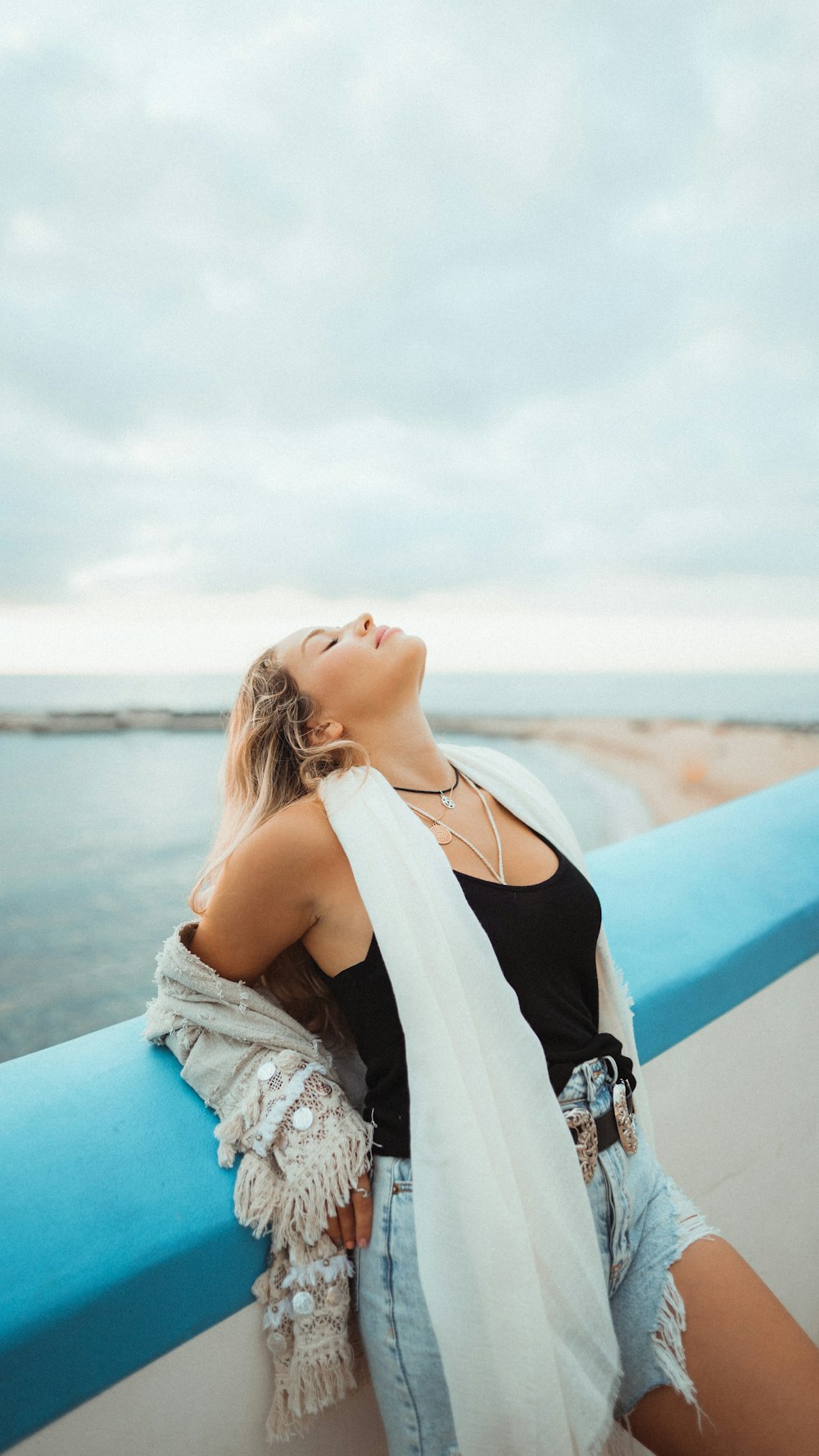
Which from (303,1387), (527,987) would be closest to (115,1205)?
(303,1387)

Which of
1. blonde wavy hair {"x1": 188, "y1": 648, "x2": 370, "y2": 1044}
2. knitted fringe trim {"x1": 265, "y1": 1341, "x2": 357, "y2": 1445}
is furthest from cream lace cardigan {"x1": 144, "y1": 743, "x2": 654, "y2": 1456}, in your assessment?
blonde wavy hair {"x1": 188, "y1": 648, "x2": 370, "y2": 1044}

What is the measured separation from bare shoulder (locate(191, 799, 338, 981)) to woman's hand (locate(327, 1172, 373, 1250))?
0.30 metres

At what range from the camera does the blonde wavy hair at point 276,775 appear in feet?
3.40

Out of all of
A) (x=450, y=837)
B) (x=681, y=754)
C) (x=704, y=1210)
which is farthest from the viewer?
(x=681, y=754)

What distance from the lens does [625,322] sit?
5.67 m

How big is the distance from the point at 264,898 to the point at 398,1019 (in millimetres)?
238

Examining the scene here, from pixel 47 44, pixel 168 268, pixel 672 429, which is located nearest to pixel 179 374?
pixel 168 268

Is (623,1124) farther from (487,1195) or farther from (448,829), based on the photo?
(448,829)

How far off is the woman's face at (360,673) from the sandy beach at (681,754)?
9403 mm

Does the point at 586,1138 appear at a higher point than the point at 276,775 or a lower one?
lower

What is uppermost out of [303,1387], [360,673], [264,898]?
[360,673]

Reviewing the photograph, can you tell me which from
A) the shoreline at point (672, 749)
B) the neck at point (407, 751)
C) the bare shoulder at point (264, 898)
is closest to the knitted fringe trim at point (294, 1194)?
the bare shoulder at point (264, 898)

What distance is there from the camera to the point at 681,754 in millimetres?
12625

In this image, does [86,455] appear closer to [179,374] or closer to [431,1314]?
[179,374]
